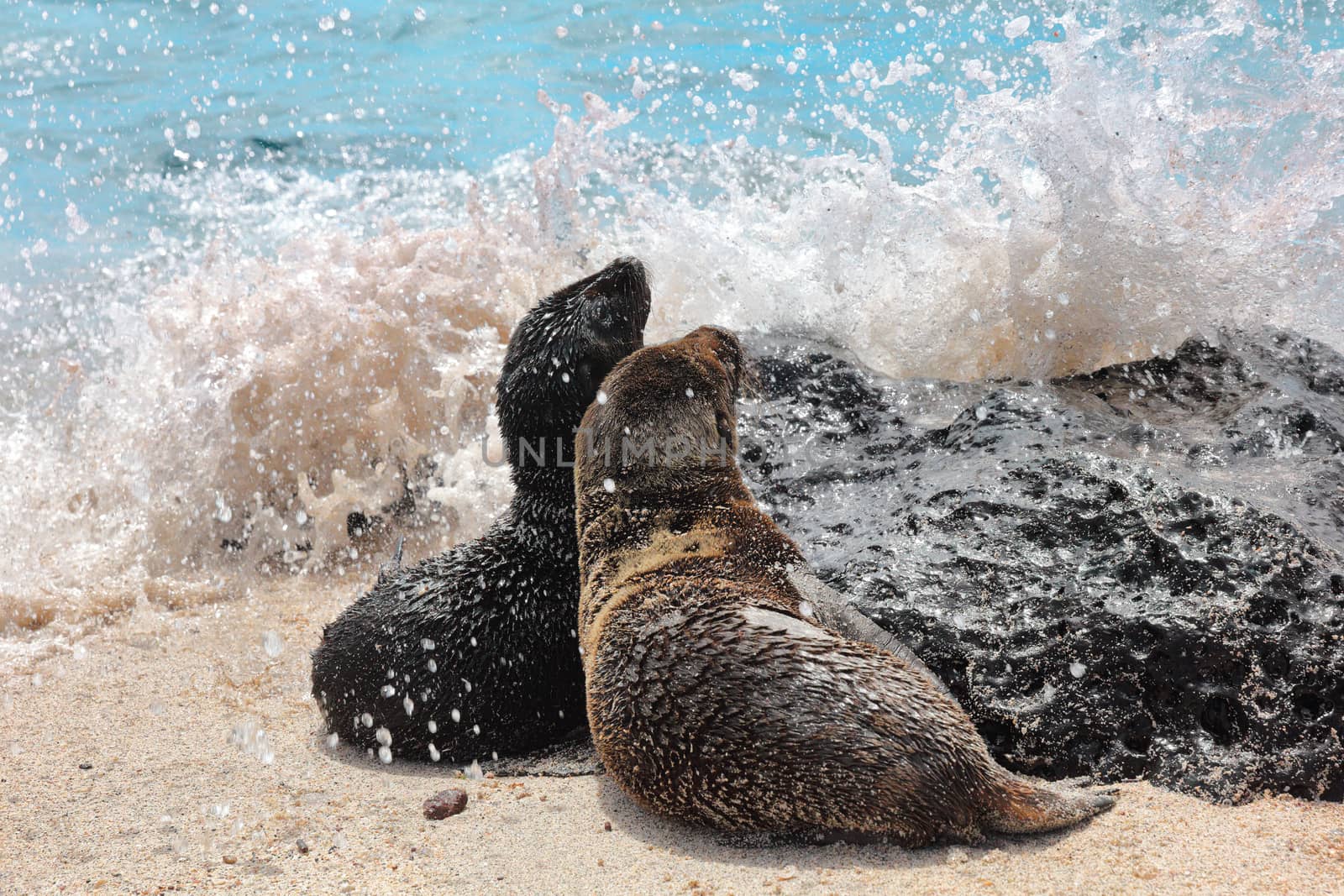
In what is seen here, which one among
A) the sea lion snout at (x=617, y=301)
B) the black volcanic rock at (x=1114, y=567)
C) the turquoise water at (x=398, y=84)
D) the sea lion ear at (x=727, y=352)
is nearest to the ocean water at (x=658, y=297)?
the black volcanic rock at (x=1114, y=567)

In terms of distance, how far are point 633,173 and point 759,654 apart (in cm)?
1214

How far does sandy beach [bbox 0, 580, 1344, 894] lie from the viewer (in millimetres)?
2625

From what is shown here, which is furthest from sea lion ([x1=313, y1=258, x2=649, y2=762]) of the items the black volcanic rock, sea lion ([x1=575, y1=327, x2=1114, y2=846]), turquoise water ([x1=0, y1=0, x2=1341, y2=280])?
turquoise water ([x1=0, y1=0, x2=1341, y2=280])

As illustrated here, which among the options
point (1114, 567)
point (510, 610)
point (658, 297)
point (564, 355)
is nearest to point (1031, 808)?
point (1114, 567)

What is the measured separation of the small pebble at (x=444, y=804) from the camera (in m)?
3.20

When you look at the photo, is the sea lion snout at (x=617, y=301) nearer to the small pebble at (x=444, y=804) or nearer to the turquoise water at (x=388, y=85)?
the small pebble at (x=444, y=804)

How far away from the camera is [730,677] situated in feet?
9.29

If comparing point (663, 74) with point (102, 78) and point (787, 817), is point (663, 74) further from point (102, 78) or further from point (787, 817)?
point (787, 817)

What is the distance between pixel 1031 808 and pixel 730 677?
86 centimetres

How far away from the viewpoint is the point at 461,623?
3871mm

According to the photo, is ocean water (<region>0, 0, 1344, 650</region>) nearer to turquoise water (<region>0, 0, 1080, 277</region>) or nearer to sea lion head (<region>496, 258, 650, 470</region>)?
sea lion head (<region>496, 258, 650, 470</region>)

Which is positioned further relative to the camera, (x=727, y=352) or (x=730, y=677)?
(x=727, y=352)

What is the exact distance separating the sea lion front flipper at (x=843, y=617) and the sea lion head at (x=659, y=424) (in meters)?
0.43

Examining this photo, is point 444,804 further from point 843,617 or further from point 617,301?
point 617,301
